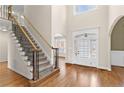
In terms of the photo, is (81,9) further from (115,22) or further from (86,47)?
(115,22)

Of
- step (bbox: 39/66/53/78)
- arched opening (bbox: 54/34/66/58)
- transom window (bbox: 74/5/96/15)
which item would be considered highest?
transom window (bbox: 74/5/96/15)

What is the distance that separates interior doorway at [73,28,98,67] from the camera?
22.2 ft

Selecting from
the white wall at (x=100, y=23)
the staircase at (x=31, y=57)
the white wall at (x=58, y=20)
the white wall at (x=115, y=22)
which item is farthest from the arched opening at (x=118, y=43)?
the staircase at (x=31, y=57)

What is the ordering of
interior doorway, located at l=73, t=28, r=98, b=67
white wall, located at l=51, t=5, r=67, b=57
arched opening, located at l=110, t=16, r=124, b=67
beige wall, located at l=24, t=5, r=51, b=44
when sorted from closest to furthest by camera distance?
beige wall, located at l=24, t=5, r=51, b=44
white wall, located at l=51, t=5, r=67, b=57
interior doorway, located at l=73, t=28, r=98, b=67
arched opening, located at l=110, t=16, r=124, b=67

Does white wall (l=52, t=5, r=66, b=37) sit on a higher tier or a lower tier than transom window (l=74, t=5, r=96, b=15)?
lower

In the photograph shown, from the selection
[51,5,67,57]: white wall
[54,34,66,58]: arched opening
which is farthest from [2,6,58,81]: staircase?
[54,34,66,58]: arched opening

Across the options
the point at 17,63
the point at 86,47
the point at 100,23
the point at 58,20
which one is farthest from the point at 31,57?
the point at 100,23

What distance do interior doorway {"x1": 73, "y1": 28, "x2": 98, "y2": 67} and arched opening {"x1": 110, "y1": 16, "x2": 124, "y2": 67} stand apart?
3.76 feet

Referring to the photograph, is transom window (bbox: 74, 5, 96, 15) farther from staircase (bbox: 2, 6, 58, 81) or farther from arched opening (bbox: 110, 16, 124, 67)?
staircase (bbox: 2, 6, 58, 81)

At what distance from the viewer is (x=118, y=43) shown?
707cm

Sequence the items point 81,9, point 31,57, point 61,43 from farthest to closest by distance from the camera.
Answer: point 61,43, point 81,9, point 31,57

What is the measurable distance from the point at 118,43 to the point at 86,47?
1.68 meters
